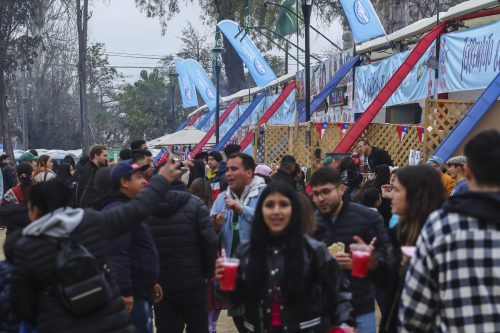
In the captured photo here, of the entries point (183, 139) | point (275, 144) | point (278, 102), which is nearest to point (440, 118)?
point (275, 144)

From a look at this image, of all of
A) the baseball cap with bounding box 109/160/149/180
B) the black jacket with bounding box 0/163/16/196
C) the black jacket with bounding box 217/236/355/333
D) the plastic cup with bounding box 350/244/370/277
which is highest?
the baseball cap with bounding box 109/160/149/180

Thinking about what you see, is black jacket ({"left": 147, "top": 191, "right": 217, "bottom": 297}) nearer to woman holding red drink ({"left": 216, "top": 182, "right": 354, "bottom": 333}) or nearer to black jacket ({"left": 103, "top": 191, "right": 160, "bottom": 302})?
black jacket ({"left": 103, "top": 191, "right": 160, "bottom": 302})

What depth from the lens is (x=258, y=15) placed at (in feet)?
119

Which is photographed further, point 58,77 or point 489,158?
point 58,77

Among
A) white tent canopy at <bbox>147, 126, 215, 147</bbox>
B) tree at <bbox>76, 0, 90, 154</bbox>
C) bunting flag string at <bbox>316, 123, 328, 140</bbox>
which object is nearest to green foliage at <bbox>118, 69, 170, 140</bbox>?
tree at <bbox>76, 0, 90, 154</bbox>

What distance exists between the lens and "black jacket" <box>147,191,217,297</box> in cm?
617

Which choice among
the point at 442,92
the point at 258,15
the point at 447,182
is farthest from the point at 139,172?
the point at 258,15

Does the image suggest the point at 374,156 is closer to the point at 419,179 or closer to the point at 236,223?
the point at 236,223

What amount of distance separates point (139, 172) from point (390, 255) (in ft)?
6.00

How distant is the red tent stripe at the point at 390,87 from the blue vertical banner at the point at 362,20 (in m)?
3.30

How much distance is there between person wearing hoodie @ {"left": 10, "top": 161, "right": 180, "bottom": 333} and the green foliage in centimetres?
5896

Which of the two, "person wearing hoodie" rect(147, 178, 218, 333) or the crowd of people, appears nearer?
the crowd of people

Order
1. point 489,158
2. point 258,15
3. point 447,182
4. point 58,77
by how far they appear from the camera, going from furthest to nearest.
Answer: point 58,77 < point 258,15 < point 447,182 < point 489,158

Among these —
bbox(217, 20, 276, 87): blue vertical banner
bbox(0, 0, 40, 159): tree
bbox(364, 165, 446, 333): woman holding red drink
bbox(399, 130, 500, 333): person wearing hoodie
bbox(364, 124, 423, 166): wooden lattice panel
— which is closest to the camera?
bbox(399, 130, 500, 333): person wearing hoodie
